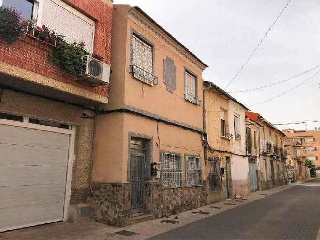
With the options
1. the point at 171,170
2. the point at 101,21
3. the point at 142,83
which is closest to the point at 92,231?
the point at 171,170

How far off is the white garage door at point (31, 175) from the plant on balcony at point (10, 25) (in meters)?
2.34

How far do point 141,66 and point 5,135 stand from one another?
518cm

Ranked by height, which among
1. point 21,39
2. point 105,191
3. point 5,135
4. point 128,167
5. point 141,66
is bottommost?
point 105,191

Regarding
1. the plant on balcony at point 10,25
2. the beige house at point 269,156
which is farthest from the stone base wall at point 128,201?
the beige house at point 269,156

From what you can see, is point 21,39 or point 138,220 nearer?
point 21,39

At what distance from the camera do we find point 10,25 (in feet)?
20.2

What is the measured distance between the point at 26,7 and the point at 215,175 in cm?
1250

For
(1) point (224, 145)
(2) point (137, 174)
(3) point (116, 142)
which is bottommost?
(2) point (137, 174)

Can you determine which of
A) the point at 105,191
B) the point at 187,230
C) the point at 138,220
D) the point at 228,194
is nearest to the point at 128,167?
the point at 105,191

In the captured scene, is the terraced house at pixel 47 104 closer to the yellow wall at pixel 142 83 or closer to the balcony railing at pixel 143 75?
the yellow wall at pixel 142 83

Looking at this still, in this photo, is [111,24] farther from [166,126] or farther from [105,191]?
[105,191]

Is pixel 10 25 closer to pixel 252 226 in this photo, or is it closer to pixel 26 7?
pixel 26 7

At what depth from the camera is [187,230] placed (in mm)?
8703

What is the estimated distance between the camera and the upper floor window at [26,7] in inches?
277
